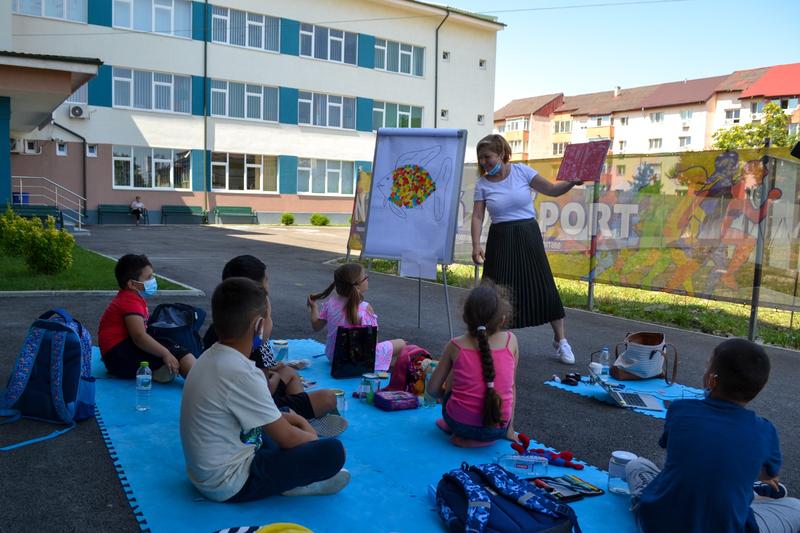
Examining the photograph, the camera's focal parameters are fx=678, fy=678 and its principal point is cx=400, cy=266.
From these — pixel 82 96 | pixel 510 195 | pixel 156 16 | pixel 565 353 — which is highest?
pixel 156 16

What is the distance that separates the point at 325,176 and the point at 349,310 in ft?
97.8

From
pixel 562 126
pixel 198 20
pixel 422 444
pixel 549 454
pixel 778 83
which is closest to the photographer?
pixel 549 454

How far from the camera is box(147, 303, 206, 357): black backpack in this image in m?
5.40

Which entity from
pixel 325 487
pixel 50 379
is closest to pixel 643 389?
pixel 325 487

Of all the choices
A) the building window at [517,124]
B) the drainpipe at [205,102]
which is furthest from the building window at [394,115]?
the building window at [517,124]

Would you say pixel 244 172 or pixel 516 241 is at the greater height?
pixel 244 172

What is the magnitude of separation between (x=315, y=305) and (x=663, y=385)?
3.24 metres

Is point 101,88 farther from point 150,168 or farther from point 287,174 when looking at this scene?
point 287,174

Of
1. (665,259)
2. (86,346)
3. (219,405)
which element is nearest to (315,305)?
(86,346)

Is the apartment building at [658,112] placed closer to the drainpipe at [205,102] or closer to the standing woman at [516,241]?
the drainpipe at [205,102]

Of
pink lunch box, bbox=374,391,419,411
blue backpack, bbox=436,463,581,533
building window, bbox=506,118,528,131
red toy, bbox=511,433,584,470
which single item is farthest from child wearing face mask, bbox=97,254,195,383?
building window, bbox=506,118,528,131

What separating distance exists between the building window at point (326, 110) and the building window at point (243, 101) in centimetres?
146

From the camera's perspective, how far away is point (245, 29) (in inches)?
1236

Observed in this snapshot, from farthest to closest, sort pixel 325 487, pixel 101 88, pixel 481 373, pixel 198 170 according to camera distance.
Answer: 1. pixel 198 170
2. pixel 101 88
3. pixel 481 373
4. pixel 325 487
